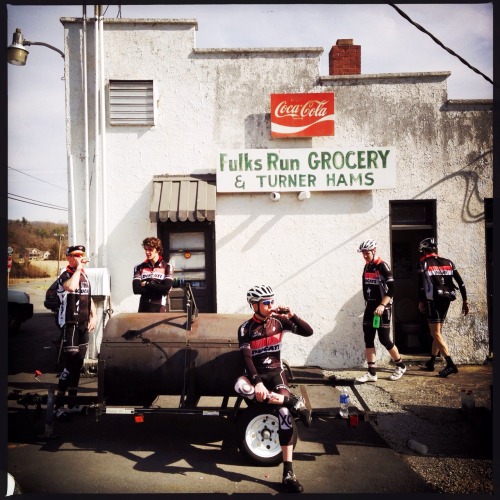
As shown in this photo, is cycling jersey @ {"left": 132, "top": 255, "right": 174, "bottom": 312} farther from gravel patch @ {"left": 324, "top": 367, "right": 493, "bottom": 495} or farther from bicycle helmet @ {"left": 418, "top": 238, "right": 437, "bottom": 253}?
bicycle helmet @ {"left": 418, "top": 238, "right": 437, "bottom": 253}

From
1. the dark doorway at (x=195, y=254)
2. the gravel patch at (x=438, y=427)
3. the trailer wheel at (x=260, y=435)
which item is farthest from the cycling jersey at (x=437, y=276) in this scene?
the trailer wheel at (x=260, y=435)

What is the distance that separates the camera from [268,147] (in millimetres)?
8836

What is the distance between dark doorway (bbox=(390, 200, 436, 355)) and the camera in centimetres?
915

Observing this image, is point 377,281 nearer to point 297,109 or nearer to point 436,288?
point 436,288

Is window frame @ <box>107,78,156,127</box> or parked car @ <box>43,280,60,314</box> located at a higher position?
window frame @ <box>107,78,156,127</box>

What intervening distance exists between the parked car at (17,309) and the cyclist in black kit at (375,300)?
34.3 feet

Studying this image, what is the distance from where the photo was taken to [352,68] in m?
9.23

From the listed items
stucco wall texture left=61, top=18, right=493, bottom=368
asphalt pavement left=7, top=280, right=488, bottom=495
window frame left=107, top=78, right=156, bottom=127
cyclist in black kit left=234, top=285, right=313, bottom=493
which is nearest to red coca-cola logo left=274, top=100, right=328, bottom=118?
stucco wall texture left=61, top=18, right=493, bottom=368

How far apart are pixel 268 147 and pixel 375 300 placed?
334 cm

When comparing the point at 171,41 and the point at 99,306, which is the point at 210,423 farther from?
the point at 171,41

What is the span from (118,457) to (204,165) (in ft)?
17.1

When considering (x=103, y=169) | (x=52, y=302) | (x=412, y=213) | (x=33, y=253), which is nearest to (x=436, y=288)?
(x=412, y=213)

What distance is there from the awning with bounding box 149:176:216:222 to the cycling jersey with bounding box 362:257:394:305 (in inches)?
110

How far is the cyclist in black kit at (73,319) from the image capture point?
20.8ft
